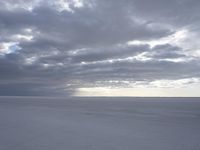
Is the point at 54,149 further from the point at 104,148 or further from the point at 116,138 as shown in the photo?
the point at 116,138

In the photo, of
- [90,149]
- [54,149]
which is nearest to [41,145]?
[54,149]

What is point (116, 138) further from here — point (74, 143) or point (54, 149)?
point (54, 149)

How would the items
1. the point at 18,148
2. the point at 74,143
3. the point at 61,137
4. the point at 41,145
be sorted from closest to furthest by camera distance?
1. the point at 18,148
2. the point at 41,145
3. the point at 74,143
4. the point at 61,137

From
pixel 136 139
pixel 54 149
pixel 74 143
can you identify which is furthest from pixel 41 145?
pixel 136 139

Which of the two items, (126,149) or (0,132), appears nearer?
(126,149)

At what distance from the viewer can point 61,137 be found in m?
16.0

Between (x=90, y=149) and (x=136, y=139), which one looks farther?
(x=136, y=139)

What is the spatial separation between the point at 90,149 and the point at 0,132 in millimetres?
7994

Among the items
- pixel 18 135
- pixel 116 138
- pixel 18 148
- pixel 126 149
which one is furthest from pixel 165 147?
pixel 18 135

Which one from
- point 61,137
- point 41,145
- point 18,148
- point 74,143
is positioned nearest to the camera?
point 18,148

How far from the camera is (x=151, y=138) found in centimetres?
1667

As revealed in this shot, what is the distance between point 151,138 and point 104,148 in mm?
4999

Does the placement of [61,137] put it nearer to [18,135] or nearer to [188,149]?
[18,135]

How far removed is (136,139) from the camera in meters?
16.2
